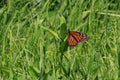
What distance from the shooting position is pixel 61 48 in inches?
66.5

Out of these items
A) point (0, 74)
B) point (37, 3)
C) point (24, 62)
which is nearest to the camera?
point (0, 74)

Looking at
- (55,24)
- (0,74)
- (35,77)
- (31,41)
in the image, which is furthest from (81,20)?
(35,77)

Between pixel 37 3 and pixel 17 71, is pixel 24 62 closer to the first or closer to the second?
pixel 17 71

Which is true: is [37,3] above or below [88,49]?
above

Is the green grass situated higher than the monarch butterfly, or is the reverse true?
the monarch butterfly

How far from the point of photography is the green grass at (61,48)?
1695mm

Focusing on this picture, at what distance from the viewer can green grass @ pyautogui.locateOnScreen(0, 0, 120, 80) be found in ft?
5.56

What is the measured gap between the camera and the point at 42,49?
172cm

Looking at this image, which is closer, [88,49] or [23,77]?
[23,77]

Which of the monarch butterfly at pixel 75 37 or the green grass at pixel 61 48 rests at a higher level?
the monarch butterfly at pixel 75 37

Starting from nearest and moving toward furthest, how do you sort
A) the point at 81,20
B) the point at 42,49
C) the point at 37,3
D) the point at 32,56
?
the point at 42,49, the point at 32,56, the point at 81,20, the point at 37,3

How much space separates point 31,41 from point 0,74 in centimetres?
50

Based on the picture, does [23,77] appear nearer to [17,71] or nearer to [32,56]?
[17,71]

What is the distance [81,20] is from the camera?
254cm
